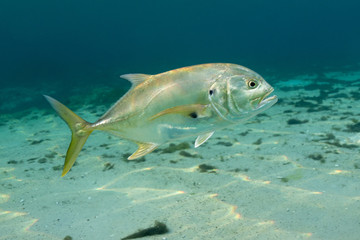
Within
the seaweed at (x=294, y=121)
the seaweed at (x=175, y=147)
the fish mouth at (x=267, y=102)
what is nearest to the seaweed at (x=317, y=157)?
the seaweed at (x=175, y=147)

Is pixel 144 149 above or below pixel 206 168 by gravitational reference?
above

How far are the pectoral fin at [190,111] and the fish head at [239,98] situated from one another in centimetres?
6

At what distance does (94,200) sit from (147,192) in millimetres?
660

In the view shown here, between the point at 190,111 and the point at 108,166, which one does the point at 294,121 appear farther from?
the point at 190,111

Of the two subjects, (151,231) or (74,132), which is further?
(151,231)

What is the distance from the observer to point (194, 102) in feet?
4.95

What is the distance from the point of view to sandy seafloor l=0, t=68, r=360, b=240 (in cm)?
269

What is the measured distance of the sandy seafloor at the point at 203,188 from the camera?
2691mm

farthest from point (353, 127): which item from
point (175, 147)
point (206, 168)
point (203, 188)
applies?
point (203, 188)

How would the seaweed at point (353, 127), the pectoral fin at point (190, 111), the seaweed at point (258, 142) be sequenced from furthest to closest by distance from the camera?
the seaweed at point (353, 127), the seaweed at point (258, 142), the pectoral fin at point (190, 111)

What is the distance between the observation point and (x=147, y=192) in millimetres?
3516

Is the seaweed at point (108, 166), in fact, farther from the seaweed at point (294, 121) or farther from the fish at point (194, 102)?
the seaweed at point (294, 121)

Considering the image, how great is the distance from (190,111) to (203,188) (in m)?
2.25

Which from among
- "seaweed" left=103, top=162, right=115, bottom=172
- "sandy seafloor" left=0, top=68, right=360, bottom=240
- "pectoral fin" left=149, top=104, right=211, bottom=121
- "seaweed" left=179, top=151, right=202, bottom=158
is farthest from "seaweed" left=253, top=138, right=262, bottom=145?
"pectoral fin" left=149, top=104, right=211, bottom=121
